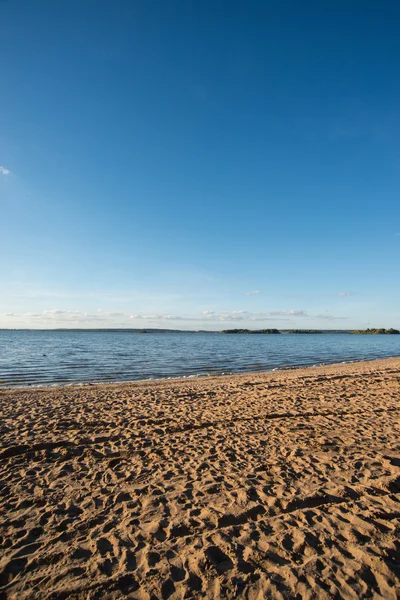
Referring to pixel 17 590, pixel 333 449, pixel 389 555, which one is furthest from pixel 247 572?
pixel 333 449

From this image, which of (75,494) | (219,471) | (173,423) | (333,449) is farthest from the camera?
(173,423)

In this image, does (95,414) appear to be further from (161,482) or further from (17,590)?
(17,590)

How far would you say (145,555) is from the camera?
4523mm

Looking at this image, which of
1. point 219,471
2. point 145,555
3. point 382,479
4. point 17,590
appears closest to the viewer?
point 17,590

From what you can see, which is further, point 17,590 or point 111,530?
point 111,530

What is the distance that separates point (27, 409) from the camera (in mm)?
12672

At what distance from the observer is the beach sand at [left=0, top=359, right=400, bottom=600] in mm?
4109

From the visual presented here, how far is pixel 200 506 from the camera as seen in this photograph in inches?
223

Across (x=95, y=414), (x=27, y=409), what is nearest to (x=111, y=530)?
(x=95, y=414)

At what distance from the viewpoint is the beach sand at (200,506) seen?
4109mm

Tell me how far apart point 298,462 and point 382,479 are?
1697 mm

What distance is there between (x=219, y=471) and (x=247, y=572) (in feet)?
9.16

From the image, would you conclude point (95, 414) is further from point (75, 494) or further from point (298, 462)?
point (298, 462)

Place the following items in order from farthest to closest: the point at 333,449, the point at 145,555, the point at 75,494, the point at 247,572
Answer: the point at 333,449 → the point at 75,494 → the point at 145,555 → the point at 247,572
